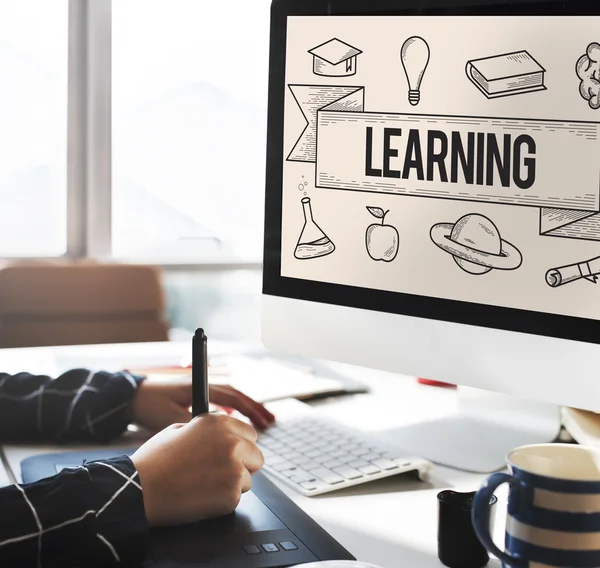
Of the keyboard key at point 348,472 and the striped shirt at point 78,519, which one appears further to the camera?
the keyboard key at point 348,472

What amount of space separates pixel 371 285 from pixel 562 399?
0.73 ft

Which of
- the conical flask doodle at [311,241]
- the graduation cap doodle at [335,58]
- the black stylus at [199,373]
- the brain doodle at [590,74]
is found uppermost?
the graduation cap doodle at [335,58]

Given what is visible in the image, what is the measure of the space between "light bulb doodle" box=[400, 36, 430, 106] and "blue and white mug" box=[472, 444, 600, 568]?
0.40 m

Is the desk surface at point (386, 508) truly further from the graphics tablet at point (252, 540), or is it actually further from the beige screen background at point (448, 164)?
the beige screen background at point (448, 164)

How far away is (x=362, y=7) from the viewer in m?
0.86

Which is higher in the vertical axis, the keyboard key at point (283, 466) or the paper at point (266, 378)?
the paper at point (266, 378)

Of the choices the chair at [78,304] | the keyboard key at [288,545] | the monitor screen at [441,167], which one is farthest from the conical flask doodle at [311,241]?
→ the chair at [78,304]

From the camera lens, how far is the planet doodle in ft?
2.53

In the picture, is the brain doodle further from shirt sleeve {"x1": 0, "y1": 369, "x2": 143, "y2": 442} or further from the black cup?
shirt sleeve {"x1": 0, "y1": 369, "x2": 143, "y2": 442}

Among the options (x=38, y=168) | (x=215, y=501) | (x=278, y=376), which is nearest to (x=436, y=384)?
(x=278, y=376)

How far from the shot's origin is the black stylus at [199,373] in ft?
2.41

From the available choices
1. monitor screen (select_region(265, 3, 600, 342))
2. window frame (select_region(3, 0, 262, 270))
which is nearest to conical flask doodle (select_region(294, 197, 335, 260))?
monitor screen (select_region(265, 3, 600, 342))

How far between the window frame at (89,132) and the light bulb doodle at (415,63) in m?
2.09

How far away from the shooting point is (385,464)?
0.83 meters
